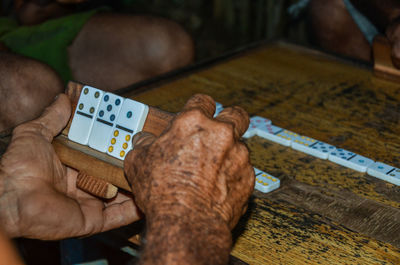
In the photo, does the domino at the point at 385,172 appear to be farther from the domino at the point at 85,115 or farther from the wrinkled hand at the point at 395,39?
the domino at the point at 85,115

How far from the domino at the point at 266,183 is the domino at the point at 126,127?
13.1 inches

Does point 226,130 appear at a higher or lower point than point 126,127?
higher

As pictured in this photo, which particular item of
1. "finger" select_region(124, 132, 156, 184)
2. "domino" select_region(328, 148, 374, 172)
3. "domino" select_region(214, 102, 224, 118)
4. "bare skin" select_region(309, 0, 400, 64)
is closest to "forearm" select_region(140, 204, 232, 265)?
"finger" select_region(124, 132, 156, 184)

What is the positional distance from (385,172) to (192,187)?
643 millimetres

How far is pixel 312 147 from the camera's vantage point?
1349 mm

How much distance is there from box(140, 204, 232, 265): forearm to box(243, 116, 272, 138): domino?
2.07ft

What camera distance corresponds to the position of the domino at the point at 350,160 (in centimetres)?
127

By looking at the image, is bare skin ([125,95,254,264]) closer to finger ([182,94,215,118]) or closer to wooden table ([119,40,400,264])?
finger ([182,94,215,118])

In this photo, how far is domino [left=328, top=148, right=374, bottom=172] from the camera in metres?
1.27

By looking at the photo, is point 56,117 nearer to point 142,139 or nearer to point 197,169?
point 142,139

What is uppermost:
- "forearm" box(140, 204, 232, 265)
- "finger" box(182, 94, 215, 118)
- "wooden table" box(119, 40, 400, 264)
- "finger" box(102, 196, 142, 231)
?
"finger" box(182, 94, 215, 118)

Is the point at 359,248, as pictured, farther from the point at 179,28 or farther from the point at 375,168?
the point at 179,28

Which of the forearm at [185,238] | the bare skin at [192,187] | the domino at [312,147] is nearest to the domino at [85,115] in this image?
the bare skin at [192,187]

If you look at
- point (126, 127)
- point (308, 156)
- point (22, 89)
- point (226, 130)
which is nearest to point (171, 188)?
point (226, 130)
